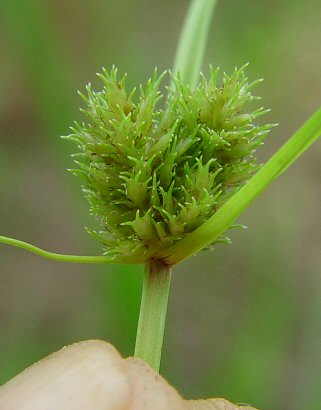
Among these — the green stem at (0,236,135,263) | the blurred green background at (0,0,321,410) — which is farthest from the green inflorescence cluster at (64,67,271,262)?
the blurred green background at (0,0,321,410)

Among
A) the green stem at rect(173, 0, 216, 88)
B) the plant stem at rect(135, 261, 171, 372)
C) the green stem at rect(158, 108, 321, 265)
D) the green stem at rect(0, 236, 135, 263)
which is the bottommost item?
the plant stem at rect(135, 261, 171, 372)

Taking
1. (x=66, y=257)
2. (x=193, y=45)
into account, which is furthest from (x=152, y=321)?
(x=193, y=45)

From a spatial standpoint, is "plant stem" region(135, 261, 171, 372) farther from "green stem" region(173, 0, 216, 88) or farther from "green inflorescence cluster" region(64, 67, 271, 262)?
"green stem" region(173, 0, 216, 88)

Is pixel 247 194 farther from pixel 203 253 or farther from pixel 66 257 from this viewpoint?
pixel 203 253

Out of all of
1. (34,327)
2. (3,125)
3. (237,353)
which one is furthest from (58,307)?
(237,353)

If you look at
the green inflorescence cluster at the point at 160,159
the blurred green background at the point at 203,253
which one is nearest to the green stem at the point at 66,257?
the green inflorescence cluster at the point at 160,159

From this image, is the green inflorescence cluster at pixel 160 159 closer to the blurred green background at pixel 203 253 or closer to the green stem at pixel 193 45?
the green stem at pixel 193 45
